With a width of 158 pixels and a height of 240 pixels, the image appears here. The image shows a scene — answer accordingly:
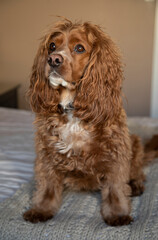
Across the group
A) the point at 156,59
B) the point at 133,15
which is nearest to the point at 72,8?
the point at 133,15

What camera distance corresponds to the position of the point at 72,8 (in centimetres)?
370

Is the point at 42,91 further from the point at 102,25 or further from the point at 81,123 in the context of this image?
the point at 102,25

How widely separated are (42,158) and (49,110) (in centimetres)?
21

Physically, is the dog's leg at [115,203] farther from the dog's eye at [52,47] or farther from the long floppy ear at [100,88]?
the dog's eye at [52,47]

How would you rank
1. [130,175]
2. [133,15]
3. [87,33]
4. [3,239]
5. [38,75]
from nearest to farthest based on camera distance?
[3,239]
[87,33]
[38,75]
[130,175]
[133,15]

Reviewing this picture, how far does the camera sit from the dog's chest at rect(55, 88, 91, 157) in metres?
1.37

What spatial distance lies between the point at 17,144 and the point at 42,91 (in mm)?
709

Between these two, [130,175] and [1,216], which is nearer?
[1,216]

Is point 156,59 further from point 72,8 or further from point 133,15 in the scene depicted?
point 72,8

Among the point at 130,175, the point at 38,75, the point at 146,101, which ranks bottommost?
the point at 146,101

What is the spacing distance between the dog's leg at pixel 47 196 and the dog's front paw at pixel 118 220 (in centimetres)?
23

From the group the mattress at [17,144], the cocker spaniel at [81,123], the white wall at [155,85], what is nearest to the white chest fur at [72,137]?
the cocker spaniel at [81,123]

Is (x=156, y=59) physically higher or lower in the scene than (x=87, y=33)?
lower

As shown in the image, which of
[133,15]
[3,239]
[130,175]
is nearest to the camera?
[3,239]
